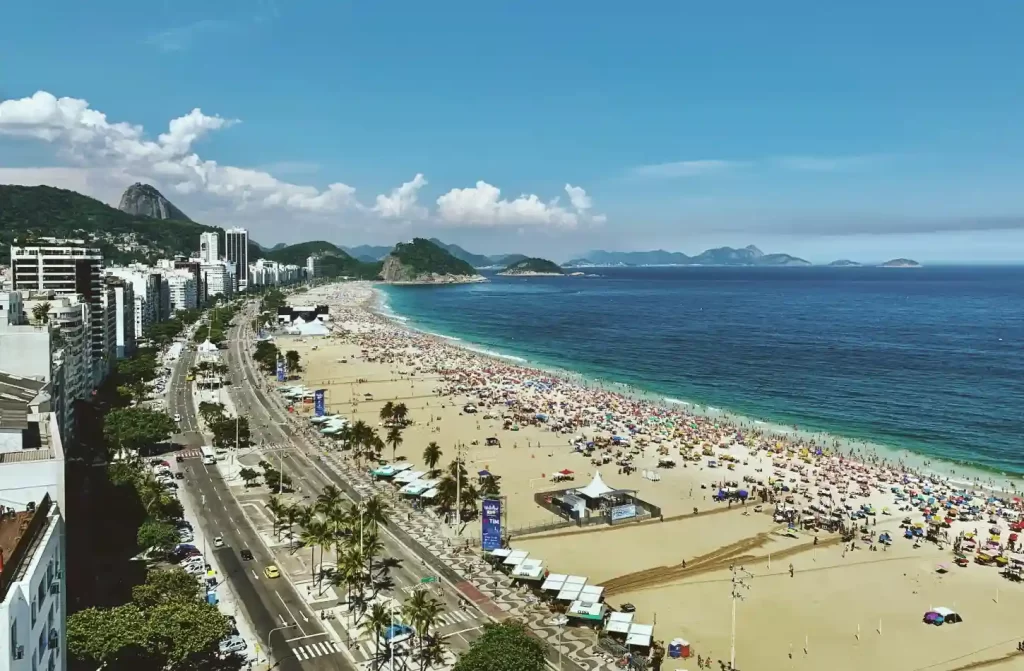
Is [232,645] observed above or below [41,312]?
below

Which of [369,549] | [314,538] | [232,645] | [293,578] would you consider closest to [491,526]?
[369,549]

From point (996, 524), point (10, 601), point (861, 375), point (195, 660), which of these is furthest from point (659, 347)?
point (10, 601)

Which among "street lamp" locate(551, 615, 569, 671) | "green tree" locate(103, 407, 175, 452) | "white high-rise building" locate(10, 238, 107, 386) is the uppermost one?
"white high-rise building" locate(10, 238, 107, 386)

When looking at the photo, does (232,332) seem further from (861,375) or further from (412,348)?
(861,375)

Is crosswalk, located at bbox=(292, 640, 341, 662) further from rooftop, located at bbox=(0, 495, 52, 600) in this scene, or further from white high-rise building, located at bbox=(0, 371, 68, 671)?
rooftop, located at bbox=(0, 495, 52, 600)

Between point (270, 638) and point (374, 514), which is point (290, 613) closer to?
point (270, 638)

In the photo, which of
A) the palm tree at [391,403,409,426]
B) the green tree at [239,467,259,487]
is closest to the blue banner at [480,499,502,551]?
the green tree at [239,467,259,487]
